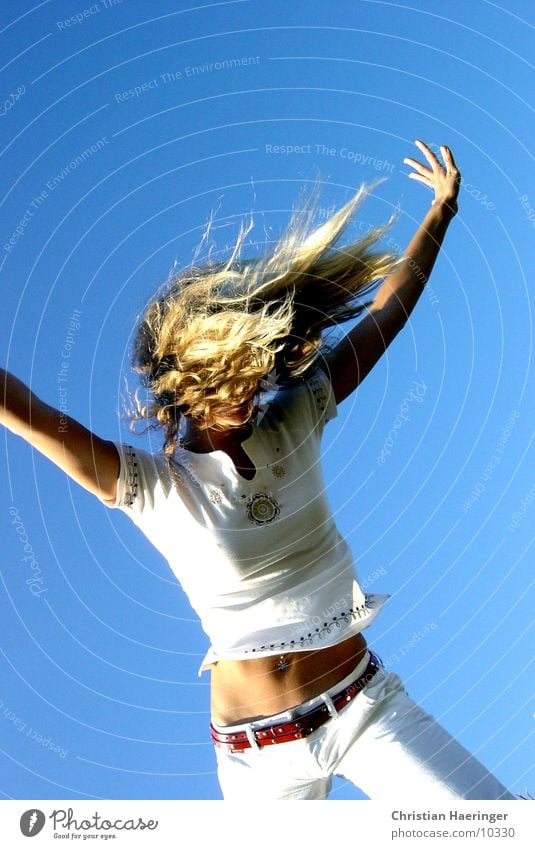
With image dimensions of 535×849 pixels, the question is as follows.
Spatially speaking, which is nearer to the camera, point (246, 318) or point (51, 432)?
point (51, 432)

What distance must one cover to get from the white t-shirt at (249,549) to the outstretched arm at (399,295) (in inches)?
21.4

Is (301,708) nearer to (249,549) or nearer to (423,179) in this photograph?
(249,549)

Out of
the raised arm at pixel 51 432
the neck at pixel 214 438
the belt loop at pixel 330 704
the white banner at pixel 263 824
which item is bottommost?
the white banner at pixel 263 824

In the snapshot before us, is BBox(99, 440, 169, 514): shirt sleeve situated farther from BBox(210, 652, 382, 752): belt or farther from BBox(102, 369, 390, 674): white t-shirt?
BBox(210, 652, 382, 752): belt

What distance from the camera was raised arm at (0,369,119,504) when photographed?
304 cm

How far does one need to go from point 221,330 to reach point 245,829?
1.77 meters

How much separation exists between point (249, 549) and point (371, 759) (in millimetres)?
775

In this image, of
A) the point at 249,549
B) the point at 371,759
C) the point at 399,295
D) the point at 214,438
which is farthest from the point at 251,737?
the point at 399,295

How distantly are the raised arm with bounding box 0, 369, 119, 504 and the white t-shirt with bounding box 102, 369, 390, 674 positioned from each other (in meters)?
0.11

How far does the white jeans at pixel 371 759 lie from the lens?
9.86ft

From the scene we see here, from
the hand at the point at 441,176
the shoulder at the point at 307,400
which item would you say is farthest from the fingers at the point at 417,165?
the shoulder at the point at 307,400

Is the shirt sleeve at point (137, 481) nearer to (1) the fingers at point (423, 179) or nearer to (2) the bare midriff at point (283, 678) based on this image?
(2) the bare midriff at point (283, 678)

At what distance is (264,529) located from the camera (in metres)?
3.32

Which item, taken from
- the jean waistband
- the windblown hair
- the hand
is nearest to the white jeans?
the jean waistband
